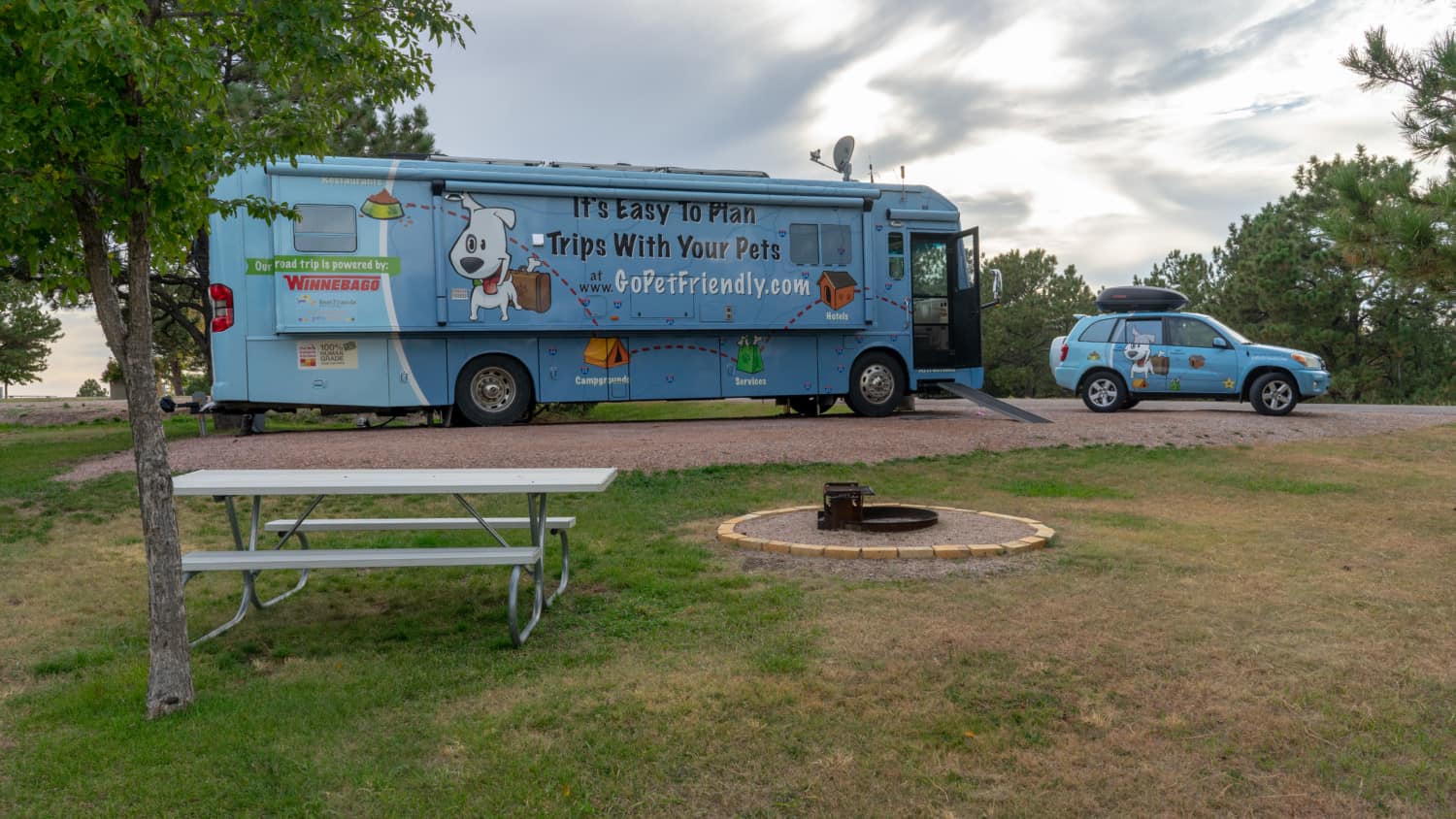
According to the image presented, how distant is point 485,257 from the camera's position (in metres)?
13.1

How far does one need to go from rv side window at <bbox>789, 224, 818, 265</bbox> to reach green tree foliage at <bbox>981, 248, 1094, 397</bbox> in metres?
35.6

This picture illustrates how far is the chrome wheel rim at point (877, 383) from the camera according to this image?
15.2 m

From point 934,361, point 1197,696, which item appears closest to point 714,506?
point 1197,696

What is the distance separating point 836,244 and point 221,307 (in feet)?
27.1

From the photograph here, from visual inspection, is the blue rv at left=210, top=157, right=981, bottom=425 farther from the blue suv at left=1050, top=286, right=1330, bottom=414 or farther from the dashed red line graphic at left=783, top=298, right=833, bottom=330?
the blue suv at left=1050, top=286, right=1330, bottom=414

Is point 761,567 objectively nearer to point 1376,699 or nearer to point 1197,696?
point 1197,696

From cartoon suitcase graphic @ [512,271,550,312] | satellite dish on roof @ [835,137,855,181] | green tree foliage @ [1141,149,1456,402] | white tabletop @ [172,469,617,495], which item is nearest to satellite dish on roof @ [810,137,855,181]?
satellite dish on roof @ [835,137,855,181]

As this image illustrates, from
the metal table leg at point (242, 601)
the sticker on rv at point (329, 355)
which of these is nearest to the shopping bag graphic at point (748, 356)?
the sticker on rv at point (329, 355)

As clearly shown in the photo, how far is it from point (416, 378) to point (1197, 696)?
10.9m

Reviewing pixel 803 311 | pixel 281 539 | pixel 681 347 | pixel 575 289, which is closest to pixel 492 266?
pixel 575 289

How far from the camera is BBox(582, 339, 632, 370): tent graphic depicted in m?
13.9

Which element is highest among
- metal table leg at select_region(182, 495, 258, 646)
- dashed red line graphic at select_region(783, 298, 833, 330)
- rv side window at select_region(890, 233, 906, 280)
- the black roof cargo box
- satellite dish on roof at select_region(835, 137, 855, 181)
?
satellite dish on roof at select_region(835, 137, 855, 181)

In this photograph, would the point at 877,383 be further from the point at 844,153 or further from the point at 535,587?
the point at 535,587

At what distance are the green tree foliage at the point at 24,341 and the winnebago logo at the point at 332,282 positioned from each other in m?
33.8
